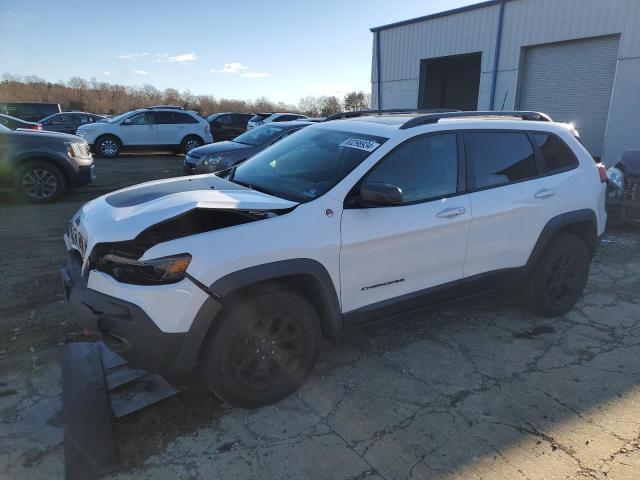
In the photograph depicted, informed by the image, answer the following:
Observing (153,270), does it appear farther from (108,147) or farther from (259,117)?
(259,117)

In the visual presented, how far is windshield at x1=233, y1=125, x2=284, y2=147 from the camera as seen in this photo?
33.3 feet

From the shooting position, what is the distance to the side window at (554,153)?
157 inches

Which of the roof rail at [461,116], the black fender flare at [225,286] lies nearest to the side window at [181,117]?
the roof rail at [461,116]

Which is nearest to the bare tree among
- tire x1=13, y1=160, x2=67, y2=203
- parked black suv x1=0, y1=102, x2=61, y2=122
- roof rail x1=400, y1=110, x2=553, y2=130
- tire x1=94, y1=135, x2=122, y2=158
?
parked black suv x1=0, y1=102, x2=61, y2=122

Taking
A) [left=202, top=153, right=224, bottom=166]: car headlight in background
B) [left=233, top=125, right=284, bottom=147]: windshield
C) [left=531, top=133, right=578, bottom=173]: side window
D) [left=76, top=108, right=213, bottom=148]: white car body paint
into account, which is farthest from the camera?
Answer: [left=76, top=108, right=213, bottom=148]: white car body paint

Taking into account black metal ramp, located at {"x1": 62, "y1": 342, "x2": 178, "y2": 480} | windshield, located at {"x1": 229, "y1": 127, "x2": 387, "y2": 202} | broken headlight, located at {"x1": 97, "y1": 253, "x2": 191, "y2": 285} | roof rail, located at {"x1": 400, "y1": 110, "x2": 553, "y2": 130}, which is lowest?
black metal ramp, located at {"x1": 62, "y1": 342, "x2": 178, "y2": 480}

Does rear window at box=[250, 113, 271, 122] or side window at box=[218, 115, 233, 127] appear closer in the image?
rear window at box=[250, 113, 271, 122]

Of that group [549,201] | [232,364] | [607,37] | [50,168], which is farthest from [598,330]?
[607,37]

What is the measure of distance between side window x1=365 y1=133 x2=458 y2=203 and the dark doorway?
47.2 feet

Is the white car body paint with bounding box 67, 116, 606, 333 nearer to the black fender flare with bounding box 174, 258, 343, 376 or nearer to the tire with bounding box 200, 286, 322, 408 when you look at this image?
the black fender flare with bounding box 174, 258, 343, 376

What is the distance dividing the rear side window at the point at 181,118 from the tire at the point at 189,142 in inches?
22.5

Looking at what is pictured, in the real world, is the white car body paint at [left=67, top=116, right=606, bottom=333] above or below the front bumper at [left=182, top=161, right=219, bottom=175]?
above

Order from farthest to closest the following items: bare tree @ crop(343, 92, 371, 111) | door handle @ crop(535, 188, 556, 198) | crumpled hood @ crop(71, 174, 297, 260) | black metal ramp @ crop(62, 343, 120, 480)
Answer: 1. bare tree @ crop(343, 92, 371, 111)
2. door handle @ crop(535, 188, 556, 198)
3. crumpled hood @ crop(71, 174, 297, 260)
4. black metal ramp @ crop(62, 343, 120, 480)

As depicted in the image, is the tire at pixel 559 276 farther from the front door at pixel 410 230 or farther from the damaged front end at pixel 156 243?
the damaged front end at pixel 156 243
